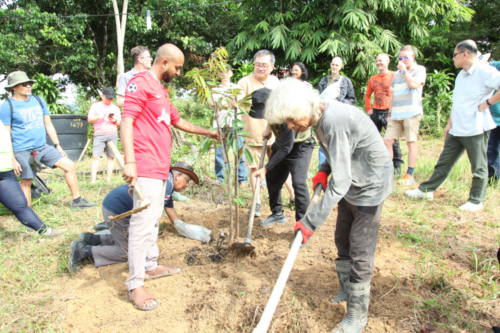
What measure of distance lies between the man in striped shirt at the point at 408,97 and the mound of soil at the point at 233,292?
6.61 ft

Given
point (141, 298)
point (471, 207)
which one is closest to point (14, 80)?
point (141, 298)

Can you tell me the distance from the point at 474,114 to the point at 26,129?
5142 mm

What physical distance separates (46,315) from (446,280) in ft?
9.49

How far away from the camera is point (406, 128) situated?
4473mm

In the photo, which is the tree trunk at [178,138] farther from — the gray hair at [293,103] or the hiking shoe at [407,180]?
the gray hair at [293,103]

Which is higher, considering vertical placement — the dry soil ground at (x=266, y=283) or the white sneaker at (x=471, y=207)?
the white sneaker at (x=471, y=207)

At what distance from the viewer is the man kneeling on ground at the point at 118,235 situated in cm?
264

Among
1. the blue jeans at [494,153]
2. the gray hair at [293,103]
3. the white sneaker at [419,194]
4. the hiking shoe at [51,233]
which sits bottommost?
the hiking shoe at [51,233]

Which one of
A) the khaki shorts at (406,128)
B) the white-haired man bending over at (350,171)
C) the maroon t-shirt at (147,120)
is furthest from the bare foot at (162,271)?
the khaki shorts at (406,128)

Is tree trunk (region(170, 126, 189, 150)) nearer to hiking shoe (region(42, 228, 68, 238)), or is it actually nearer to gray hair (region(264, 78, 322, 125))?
hiking shoe (region(42, 228, 68, 238))

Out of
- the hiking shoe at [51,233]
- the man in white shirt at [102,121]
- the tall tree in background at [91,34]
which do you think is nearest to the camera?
the hiking shoe at [51,233]

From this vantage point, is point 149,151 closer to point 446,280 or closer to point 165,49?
point 165,49

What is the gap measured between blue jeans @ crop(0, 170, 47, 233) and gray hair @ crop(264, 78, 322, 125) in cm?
286

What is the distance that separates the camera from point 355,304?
→ 1927 mm
